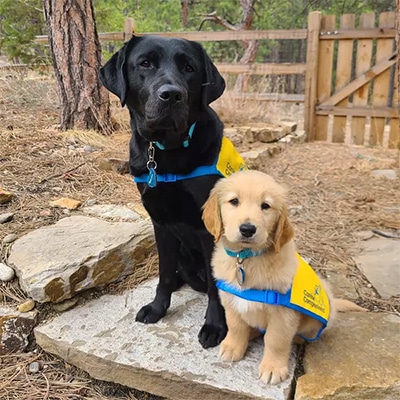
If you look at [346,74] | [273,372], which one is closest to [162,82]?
[273,372]

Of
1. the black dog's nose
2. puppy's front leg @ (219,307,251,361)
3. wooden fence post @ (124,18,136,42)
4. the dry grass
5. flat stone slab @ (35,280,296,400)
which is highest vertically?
wooden fence post @ (124,18,136,42)

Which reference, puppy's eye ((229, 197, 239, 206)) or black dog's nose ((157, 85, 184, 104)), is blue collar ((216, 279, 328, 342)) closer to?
puppy's eye ((229, 197, 239, 206))

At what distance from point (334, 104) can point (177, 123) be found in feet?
22.6

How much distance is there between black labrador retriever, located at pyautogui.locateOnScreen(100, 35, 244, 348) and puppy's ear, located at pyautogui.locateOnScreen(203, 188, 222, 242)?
26 cm

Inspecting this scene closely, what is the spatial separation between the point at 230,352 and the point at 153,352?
40 cm

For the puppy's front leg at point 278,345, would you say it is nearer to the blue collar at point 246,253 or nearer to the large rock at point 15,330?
the blue collar at point 246,253

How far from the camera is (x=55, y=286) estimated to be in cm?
248

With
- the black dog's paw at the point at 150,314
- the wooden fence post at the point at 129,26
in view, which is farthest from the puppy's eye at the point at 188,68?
the wooden fence post at the point at 129,26

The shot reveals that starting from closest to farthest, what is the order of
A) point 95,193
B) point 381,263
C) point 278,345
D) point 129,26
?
1. point 278,345
2. point 381,263
3. point 95,193
4. point 129,26

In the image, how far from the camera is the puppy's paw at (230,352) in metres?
2.14

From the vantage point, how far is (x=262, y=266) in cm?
194

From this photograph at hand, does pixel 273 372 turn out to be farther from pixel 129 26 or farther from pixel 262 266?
pixel 129 26

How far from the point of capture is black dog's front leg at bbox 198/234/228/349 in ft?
7.50

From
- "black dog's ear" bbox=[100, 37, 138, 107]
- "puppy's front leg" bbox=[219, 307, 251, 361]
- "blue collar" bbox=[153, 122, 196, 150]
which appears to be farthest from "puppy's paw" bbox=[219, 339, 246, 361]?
"black dog's ear" bbox=[100, 37, 138, 107]
